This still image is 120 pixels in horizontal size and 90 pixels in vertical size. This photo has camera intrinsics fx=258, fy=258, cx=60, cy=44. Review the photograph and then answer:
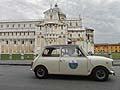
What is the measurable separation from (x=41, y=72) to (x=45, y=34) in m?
112

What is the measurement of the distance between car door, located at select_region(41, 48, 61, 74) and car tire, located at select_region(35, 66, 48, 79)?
0.78ft

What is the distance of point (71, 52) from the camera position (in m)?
12.9

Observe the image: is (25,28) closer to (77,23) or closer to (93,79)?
(77,23)

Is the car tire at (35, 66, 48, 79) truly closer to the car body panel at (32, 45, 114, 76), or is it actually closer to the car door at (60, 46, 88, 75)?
the car body panel at (32, 45, 114, 76)

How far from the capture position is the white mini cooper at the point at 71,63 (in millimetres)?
12375

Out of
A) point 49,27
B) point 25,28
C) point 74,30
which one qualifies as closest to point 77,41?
point 74,30

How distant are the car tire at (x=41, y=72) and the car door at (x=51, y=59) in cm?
24

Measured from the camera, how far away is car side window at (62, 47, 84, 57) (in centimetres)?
1277

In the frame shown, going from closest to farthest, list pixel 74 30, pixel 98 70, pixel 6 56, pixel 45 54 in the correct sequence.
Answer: pixel 98 70 → pixel 45 54 → pixel 6 56 → pixel 74 30

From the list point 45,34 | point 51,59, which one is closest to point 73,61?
point 51,59

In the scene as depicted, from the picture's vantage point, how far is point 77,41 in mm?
128375

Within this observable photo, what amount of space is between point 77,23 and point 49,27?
800 inches

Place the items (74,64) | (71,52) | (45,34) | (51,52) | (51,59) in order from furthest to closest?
(45,34), (51,52), (51,59), (71,52), (74,64)

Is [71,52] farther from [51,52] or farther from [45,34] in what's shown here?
[45,34]
